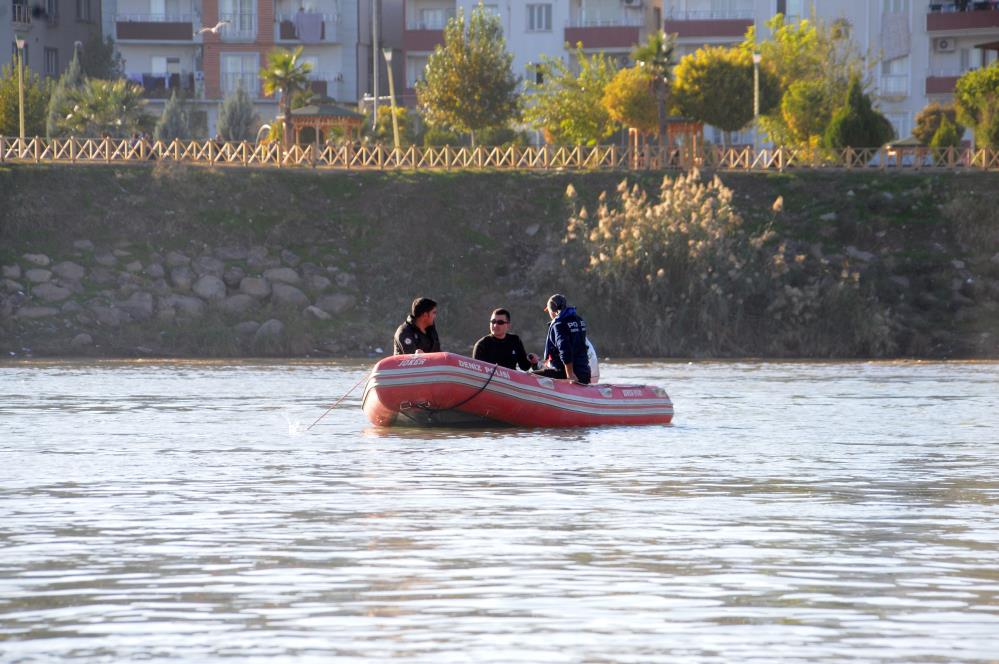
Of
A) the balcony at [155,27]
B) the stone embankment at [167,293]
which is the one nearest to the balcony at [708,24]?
the balcony at [155,27]

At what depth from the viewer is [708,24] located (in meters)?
77.6

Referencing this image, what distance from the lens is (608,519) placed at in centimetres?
1580

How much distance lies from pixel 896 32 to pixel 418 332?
55738 millimetres

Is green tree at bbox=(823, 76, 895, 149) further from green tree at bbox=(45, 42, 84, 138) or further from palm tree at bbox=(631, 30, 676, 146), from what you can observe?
green tree at bbox=(45, 42, 84, 138)

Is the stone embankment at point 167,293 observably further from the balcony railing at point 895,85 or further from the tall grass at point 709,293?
the balcony railing at point 895,85

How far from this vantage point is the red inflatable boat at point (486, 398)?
23984mm

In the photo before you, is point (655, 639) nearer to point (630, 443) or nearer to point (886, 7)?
point (630, 443)

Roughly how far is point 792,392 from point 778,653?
24053mm

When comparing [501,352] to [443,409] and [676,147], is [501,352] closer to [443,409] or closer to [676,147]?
[443,409]

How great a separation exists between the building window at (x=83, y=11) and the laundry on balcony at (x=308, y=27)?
1021 centimetres

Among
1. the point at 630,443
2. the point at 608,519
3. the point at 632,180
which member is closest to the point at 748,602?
the point at 608,519

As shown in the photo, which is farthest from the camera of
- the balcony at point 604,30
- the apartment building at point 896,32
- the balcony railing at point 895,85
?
the balcony at point 604,30

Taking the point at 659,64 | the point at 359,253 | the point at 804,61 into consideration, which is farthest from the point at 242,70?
the point at 359,253

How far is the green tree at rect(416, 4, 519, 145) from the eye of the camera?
65312mm
